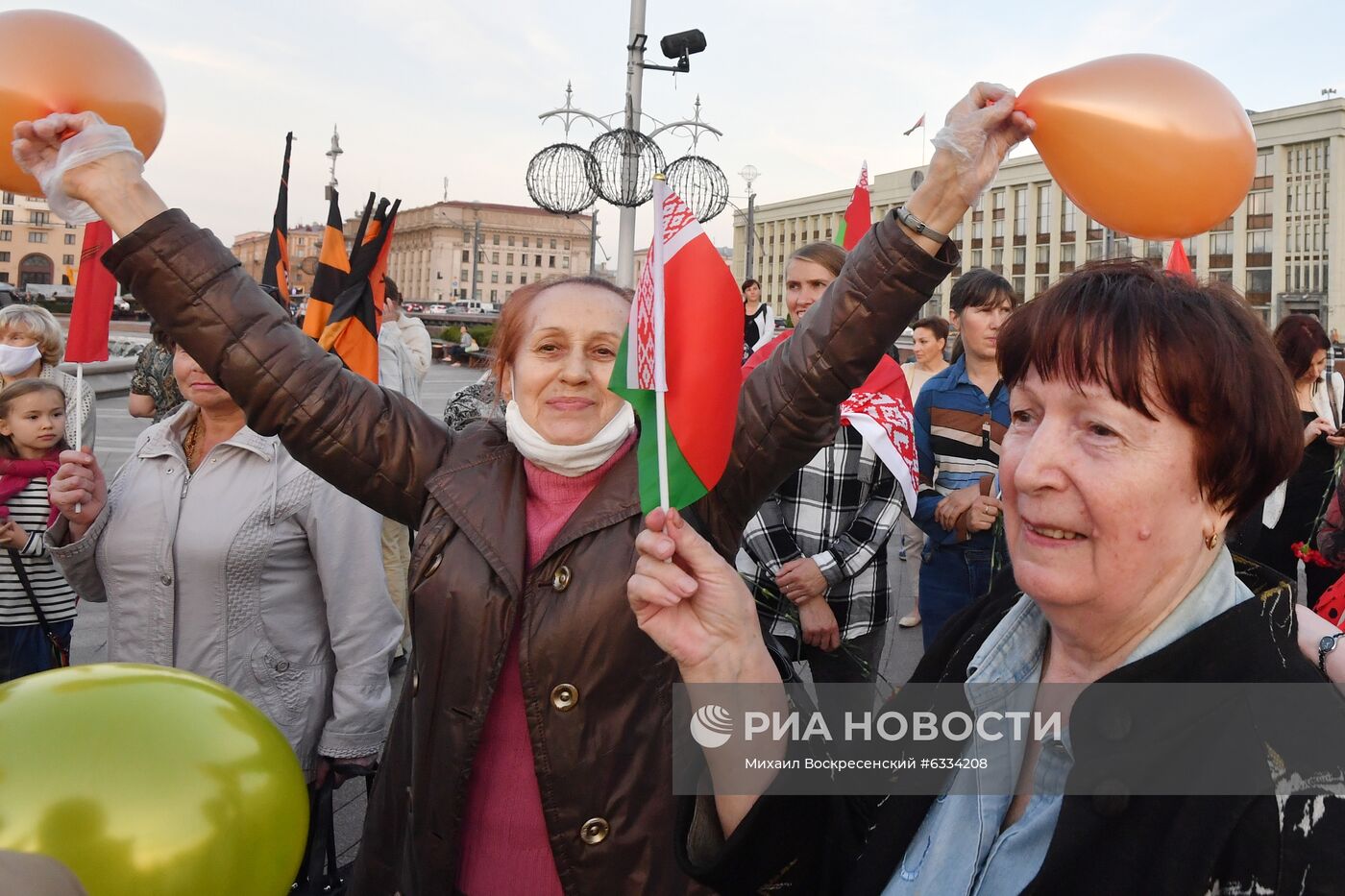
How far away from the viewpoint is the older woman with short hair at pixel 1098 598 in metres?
1.16

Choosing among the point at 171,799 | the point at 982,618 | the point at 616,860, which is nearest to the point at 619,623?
the point at 616,860

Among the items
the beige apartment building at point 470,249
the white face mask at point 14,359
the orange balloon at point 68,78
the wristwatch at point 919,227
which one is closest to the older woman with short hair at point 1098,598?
the wristwatch at point 919,227

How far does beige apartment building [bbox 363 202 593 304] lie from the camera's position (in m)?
96.7

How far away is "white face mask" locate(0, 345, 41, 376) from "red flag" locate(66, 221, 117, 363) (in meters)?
2.58

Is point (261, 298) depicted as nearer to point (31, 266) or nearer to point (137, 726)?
point (137, 726)

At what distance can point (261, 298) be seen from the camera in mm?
1924

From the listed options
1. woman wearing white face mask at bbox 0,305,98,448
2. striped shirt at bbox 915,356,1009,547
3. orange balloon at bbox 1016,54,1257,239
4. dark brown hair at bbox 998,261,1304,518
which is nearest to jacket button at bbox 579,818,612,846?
dark brown hair at bbox 998,261,1304,518

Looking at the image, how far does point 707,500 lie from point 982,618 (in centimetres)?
55

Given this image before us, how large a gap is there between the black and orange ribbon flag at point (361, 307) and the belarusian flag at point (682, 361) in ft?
8.48

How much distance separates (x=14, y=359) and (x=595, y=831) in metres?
4.49

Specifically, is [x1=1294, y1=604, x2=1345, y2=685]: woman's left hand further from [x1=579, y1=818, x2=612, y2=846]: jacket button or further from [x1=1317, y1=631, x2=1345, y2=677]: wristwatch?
[x1=579, y1=818, x2=612, y2=846]: jacket button

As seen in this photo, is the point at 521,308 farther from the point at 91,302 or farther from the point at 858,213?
the point at 858,213

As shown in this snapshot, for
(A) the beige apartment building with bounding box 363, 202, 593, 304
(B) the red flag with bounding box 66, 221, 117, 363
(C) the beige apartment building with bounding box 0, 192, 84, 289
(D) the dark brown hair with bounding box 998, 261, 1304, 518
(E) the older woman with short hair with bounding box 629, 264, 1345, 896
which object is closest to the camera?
(E) the older woman with short hair with bounding box 629, 264, 1345, 896

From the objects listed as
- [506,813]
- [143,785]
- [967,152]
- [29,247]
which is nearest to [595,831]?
[506,813]
